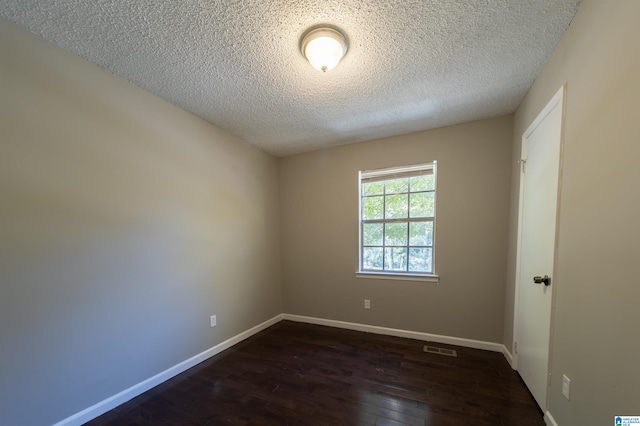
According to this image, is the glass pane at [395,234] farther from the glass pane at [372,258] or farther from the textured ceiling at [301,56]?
the textured ceiling at [301,56]

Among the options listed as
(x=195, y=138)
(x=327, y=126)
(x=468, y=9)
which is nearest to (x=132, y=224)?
(x=195, y=138)

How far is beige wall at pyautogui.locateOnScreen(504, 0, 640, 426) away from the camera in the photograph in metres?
0.93

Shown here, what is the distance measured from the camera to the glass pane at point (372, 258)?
314 cm

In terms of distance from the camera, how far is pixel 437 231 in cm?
275

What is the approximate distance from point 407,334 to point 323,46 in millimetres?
3080

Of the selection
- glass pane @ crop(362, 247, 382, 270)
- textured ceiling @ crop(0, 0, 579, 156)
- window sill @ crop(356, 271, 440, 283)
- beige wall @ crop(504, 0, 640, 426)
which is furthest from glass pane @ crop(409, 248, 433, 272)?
textured ceiling @ crop(0, 0, 579, 156)

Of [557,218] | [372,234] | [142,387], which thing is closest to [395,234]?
[372,234]

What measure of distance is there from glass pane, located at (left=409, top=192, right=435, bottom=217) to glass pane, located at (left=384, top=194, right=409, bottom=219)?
73 millimetres

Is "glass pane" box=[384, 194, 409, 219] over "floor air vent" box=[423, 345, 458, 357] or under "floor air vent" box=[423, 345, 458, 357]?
over

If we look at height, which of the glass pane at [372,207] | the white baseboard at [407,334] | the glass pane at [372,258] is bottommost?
the white baseboard at [407,334]

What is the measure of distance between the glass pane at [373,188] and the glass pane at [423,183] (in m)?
0.38

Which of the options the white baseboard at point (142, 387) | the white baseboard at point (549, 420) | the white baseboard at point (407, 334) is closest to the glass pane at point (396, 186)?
the white baseboard at point (407, 334)

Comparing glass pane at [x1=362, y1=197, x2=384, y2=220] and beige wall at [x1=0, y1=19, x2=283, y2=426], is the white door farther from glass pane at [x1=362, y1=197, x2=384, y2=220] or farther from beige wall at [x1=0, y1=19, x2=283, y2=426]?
beige wall at [x1=0, y1=19, x2=283, y2=426]

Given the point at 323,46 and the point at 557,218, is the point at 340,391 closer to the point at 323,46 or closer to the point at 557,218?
the point at 557,218
